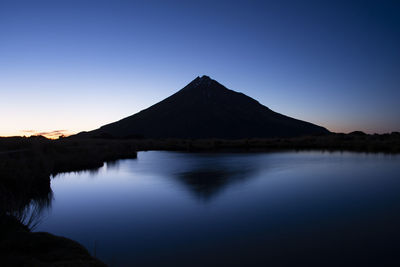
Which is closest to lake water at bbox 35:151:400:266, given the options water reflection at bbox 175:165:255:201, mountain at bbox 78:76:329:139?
water reflection at bbox 175:165:255:201

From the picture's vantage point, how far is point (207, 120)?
12775 centimetres

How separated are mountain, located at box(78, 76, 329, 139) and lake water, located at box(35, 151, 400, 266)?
97514 millimetres

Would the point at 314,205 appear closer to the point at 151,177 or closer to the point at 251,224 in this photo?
the point at 251,224

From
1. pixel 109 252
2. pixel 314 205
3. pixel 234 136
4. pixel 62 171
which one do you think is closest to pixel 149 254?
pixel 109 252

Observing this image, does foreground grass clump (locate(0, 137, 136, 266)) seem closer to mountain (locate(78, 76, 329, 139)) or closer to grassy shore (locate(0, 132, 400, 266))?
grassy shore (locate(0, 132, 400, 266))

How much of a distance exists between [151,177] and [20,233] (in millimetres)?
15051

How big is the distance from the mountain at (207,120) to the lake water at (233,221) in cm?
9751

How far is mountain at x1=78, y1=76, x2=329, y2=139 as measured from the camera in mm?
119125

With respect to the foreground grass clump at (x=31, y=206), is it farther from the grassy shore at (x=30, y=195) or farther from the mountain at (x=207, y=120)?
the mountain at (x=207, y=120)

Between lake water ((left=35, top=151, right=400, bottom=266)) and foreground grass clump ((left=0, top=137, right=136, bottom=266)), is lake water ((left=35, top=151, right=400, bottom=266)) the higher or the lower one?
the lower one

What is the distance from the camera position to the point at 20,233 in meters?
4.36

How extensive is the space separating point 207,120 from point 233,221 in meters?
119

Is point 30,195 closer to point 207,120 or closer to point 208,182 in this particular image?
point 208,182

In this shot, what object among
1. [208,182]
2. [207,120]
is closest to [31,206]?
[208,182]
